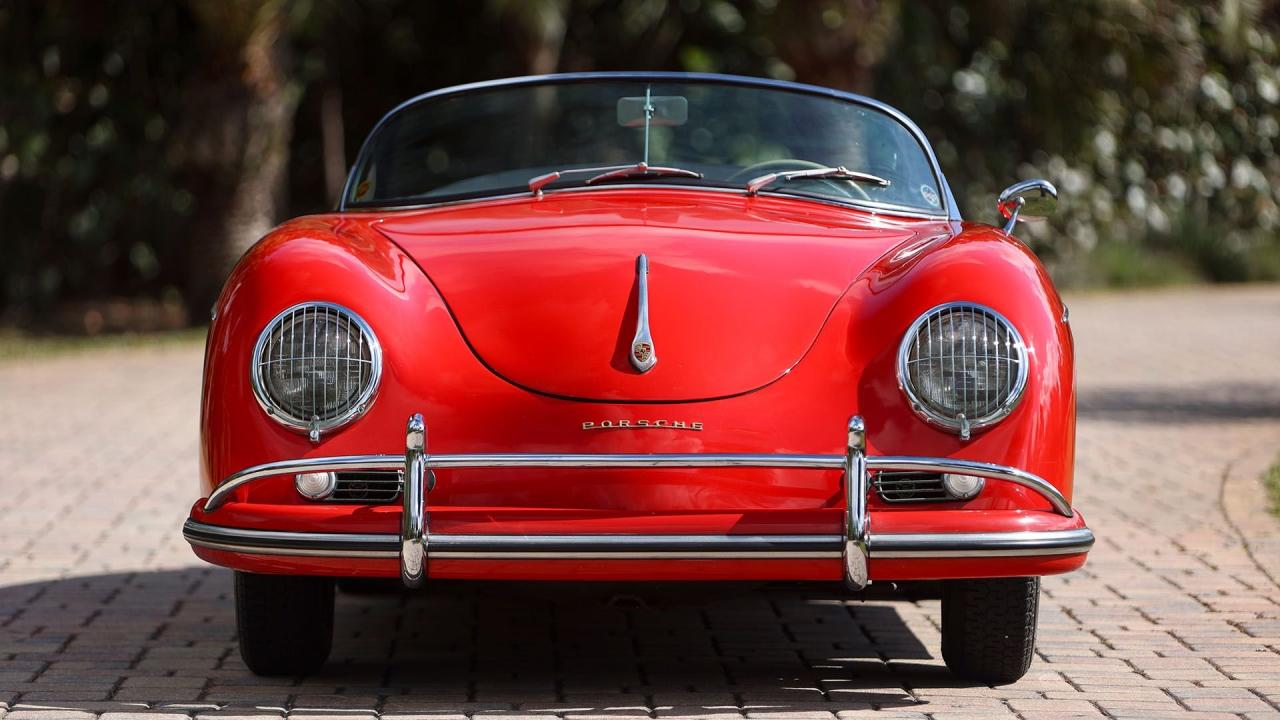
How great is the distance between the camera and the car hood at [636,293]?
3389 millimetres

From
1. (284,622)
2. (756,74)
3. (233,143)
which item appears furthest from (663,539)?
(756,74)

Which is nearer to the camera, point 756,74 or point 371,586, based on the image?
point 371,586

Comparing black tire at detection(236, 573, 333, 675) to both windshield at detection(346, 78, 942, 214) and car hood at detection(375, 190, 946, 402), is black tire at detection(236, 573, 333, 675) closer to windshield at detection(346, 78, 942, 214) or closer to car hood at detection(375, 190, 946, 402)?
car hood at detection(375, 190, 946, 402)

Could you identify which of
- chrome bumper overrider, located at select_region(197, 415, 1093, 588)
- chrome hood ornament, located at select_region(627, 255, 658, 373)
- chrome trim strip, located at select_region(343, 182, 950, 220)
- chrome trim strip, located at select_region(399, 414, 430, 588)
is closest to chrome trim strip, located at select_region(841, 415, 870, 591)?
chrome bumper overrider, located at select_region(197, 415, 1093, 588)

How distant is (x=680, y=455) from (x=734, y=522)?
0.17m

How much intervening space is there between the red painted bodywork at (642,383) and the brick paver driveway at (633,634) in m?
0.29

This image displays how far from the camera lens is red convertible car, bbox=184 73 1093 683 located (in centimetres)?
325

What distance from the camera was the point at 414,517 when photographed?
3.21 metres

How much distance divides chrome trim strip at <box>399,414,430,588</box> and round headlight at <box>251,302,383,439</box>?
0.20 metres

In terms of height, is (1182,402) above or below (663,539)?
below

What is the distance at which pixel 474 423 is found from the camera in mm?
3373

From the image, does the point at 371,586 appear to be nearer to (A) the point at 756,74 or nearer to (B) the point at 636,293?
(B) the point at 636,293

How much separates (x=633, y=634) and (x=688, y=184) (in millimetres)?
1227

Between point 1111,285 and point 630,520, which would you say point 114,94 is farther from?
point 630,520
